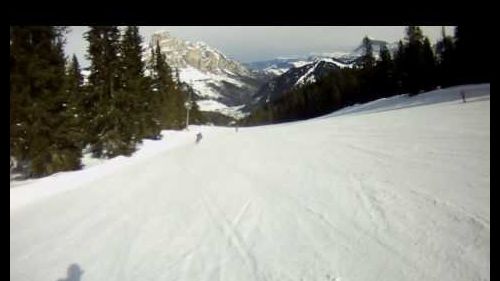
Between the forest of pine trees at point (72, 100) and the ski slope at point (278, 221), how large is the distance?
4.67m

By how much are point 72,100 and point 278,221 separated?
1800 cm

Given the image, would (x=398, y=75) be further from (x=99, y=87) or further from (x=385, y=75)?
(x=99, y=87)

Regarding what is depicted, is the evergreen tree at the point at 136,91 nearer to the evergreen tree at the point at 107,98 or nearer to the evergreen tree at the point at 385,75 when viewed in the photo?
the evergreen tree at the point at 107,98

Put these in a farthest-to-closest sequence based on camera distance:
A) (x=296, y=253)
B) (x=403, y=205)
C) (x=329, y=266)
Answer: (x=403, y=205)
(x=296, y=253)
(x=329, y=266)

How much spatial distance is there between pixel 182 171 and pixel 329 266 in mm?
12029

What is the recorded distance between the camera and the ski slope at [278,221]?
670cm

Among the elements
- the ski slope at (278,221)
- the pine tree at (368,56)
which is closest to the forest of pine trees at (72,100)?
the ski slope at (278,221)

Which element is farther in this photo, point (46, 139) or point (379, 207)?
point (46, 139)

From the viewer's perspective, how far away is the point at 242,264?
692 centimetres
